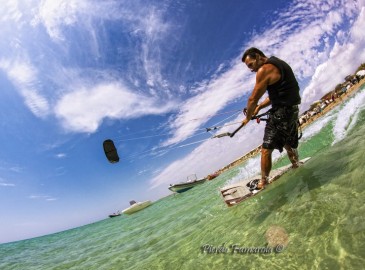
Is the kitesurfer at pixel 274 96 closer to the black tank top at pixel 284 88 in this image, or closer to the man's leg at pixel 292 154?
the black tank top at pixel 284 88

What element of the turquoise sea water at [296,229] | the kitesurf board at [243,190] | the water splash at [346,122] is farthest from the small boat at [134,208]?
the turquoise sea water at [296,229]

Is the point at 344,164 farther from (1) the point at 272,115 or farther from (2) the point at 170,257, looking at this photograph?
(2) the point at 170,257

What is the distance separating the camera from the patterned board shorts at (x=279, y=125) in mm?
6363

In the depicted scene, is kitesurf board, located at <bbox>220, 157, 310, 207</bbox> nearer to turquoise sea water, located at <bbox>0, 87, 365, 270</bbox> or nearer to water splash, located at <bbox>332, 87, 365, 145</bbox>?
turquoise sea water, located at <bbox>0, 87, 365, 270</bbox>

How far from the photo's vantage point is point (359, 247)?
2.85m

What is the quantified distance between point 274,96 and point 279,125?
72cm

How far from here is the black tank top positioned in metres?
6.08

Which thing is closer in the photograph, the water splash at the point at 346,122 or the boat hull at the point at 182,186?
the water splash at the point at 346,122

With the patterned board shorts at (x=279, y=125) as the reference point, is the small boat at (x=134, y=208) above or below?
above

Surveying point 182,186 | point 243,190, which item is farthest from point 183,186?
point 243,190

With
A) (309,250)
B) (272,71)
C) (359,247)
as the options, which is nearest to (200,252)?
(309,250)

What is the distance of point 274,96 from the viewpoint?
20.8 feet

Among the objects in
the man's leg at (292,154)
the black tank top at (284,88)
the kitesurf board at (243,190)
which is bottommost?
the kitesurf board at (243,190)

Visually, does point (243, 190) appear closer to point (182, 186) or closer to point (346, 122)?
point (346, 122)
